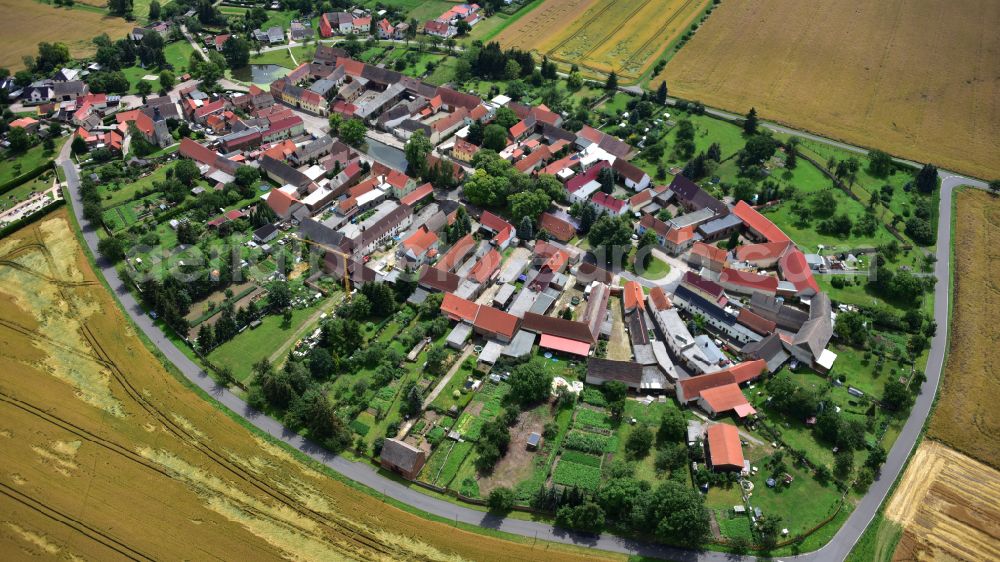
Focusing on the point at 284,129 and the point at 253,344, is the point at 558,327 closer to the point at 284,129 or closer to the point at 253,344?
the point at 253,344

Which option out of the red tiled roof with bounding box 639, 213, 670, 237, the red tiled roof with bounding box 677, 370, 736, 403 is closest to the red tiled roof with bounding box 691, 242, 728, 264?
the red tiled roof with bounding box 639, 213, 670, 237

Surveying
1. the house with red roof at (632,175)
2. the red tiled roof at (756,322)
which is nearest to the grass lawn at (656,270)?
the red tiled roof at (756,322)

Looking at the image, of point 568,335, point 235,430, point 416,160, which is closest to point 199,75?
point 416,160

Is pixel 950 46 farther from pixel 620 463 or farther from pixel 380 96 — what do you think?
pixel 620 463

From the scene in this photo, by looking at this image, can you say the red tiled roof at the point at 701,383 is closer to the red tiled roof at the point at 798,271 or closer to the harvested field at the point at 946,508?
the harvested field at the point at 946,508

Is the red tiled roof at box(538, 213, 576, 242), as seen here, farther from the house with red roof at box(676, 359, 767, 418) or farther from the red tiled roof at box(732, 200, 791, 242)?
the house with red roof at box(676, 359, 767, 418)
